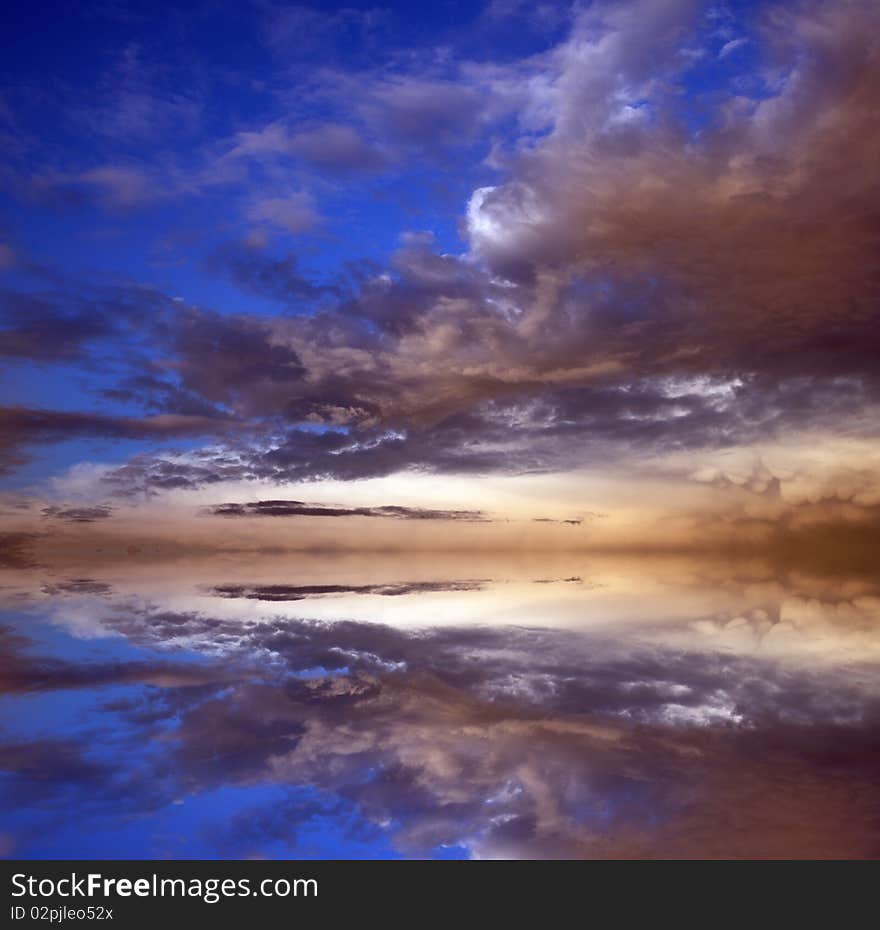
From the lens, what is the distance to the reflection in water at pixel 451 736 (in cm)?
732

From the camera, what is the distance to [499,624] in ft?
63.6

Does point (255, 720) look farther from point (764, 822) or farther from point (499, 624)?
point (499, 624)

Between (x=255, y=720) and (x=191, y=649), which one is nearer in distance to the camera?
(x=255, y=720)

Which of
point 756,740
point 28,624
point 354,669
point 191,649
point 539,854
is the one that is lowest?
point 539,854

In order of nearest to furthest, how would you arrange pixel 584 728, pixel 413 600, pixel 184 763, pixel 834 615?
pixel 184 763 → pixel 584 728 → pixel 834 615 → pixel 413 600

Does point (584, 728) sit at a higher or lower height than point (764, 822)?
higher

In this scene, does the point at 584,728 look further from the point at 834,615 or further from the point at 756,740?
the point at 834,615

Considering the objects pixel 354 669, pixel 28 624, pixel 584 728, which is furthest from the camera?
pixel 28 624

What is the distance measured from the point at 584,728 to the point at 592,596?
17652mm

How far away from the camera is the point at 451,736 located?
990 centimetres

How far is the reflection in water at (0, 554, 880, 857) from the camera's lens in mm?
7316

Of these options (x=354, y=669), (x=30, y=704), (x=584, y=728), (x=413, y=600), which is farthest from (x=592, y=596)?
(x=30, y=704)

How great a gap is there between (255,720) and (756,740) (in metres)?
6.70

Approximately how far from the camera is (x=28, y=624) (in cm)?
1927
